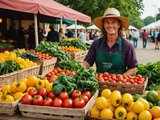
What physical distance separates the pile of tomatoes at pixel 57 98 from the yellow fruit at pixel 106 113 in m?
0.24

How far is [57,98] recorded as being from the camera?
2279mm

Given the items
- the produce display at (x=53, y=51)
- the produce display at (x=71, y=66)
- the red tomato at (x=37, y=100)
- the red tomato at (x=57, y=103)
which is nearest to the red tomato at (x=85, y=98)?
the red tomato at (x=57, y=103)

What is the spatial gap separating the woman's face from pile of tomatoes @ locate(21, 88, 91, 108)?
154 cm

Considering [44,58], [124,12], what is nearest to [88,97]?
[44,58]

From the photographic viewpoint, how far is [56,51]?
274 inches

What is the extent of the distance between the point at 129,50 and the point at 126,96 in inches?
65.7

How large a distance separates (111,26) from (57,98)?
6.26ft

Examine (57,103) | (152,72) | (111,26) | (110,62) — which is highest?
(111,26)

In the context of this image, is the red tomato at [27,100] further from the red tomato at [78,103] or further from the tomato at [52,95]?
the red tomato at [78,103]

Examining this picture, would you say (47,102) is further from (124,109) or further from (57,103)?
(124,109)

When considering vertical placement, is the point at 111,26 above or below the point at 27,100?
above

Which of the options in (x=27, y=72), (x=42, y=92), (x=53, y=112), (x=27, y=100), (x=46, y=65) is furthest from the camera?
(x=46, y=65)

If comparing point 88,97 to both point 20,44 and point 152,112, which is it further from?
point 20,44

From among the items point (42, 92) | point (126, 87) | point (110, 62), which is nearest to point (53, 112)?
point (42, 92)
